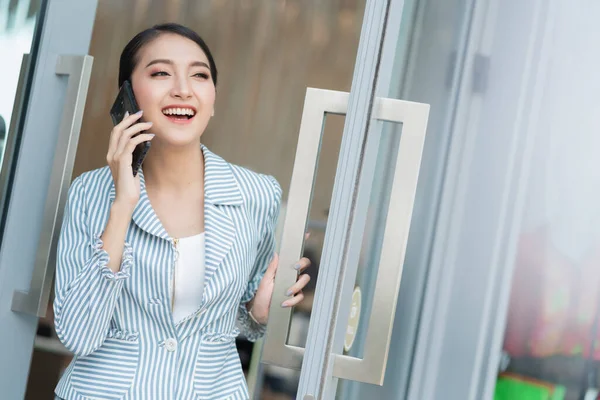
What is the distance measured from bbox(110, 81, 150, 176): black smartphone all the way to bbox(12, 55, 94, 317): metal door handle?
4.8 inches

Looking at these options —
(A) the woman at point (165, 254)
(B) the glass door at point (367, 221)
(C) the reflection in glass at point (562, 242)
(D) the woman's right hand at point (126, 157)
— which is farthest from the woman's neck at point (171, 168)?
(C) the reflection in glass at point (562, 242)

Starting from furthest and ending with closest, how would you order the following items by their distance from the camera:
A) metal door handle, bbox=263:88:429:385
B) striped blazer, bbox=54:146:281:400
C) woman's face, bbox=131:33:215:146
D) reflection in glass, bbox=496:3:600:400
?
1. woman's face, bbox=131:33:215:146
2. striped blazer, bbox=54:146:281:400
3. metal door handle, bbox=263:88:429:385
4. reflection in glass, bbox=496:3:600:400

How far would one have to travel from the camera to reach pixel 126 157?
1667 millimetres

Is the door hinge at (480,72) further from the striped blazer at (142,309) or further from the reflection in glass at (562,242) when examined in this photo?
the striped blazer at (142,309)

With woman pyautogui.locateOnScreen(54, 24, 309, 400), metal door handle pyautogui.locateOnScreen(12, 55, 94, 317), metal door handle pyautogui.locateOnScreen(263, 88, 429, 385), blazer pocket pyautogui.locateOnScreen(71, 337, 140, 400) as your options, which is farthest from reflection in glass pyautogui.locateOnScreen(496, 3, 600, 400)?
metal door handle pyautogui.locateOnScreen(12, 55, 94, 317)

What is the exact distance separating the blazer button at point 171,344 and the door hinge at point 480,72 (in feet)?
2.46

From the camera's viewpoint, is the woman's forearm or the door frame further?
the woman's forearm

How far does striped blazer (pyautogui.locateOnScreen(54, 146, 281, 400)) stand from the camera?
1563mm

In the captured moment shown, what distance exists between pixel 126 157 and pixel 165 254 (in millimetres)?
210

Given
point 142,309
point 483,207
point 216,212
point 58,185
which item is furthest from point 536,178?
point 58,185

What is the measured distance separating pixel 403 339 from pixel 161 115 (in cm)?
73

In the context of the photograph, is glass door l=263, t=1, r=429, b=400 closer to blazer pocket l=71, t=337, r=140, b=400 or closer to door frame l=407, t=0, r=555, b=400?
door frame l=407, t=0, r=555, b=400

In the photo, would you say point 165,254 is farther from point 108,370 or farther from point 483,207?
point 483,207

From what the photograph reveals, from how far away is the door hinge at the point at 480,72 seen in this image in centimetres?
141
